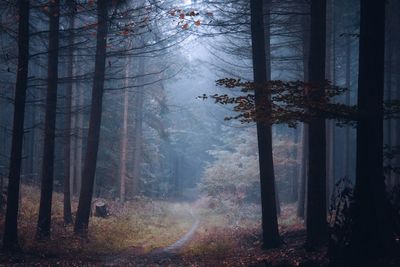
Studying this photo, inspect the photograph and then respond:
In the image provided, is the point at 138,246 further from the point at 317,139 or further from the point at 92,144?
the point at 317,139

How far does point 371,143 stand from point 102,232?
1212 cm

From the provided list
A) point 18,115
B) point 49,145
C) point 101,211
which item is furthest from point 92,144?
point 101,211

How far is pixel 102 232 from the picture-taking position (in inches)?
629

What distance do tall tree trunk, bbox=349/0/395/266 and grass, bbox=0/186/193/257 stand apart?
8648 millimetres

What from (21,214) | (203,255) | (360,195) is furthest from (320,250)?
(21,214)

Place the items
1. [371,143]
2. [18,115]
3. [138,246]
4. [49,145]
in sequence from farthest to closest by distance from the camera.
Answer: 1. [138,246]
2. [49,145]
3. [18,115]
4. [371,143]

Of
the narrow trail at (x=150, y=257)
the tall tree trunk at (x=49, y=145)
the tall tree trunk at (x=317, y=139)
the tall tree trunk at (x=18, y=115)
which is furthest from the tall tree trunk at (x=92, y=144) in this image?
the tall tree trunk at (x=317, y=139)

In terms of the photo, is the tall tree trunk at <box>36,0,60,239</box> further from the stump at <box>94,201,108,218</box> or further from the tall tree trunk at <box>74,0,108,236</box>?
the stump at <box>94,201,108,218</box>

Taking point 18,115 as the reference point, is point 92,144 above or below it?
below

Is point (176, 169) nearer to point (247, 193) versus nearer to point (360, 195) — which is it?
point (247, 193)

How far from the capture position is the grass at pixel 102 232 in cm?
1227

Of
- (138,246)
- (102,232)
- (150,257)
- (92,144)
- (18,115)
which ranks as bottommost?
(138,246)

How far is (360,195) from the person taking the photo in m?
7.58

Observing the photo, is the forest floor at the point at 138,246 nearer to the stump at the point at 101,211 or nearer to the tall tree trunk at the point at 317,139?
the stump at the point at 101,211
